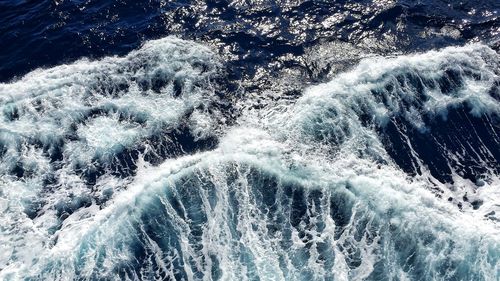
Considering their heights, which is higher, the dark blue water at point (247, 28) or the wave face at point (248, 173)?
the dark blue water at point (247, 28)

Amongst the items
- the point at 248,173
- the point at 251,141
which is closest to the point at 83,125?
the point at 251,141

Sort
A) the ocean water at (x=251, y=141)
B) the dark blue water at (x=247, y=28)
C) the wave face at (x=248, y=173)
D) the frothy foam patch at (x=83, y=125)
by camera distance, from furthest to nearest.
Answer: the dark blue water at (x=247, y=28)
the frothy foam patch at (x=83, y=125)
the ocean water at (x=251, y=141)
the wave face at (x=248, y=173)

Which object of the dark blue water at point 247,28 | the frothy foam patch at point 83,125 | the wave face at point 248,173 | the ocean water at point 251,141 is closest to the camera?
the wave face at point 248,173

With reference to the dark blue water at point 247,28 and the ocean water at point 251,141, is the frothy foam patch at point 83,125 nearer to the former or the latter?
the ocean water at point 251,141

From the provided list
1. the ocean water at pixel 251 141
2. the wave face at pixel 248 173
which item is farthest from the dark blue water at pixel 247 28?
the wave face at pixel 248 173

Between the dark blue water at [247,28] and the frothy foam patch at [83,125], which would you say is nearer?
the frothy foam patch at [83,125]

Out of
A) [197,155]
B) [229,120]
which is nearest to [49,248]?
[197,155]

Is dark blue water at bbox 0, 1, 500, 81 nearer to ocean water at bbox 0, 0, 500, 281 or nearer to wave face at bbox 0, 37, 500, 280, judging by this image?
ocean water at bbox 0, 0, 500, 281
